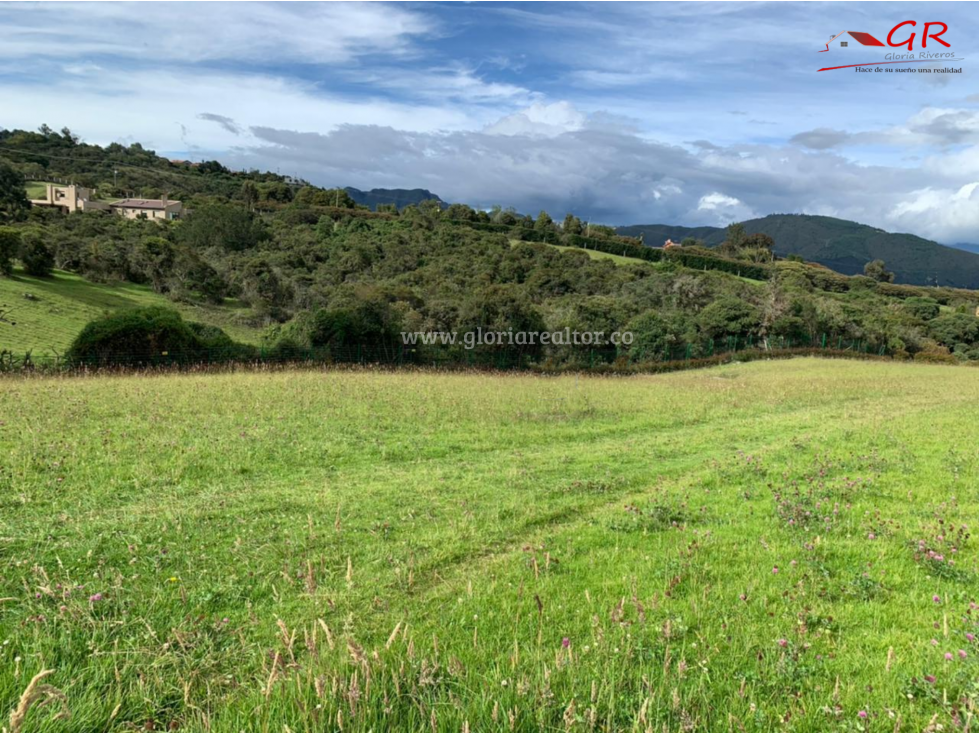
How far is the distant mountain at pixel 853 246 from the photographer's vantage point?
13675 cm

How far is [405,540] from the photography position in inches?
204

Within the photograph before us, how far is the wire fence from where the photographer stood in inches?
779

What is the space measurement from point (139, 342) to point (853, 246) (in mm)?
191484

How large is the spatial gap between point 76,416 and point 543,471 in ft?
28.4

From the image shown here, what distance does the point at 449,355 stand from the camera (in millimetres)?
30188

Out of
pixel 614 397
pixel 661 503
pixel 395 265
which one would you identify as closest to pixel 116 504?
pixel 661 503

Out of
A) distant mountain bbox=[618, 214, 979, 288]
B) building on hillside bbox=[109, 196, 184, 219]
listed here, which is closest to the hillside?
building on hillside bbox=[109, 196, 184, 219]

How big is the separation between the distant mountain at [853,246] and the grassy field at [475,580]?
4832 inches

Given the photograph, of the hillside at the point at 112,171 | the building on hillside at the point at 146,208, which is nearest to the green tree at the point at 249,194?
the hillside at the point at 112,171

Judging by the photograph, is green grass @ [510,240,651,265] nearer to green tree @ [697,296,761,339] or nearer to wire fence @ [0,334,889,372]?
green tree @ [697,296,761,339]

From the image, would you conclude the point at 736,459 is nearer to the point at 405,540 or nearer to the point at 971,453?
the point at 971,453

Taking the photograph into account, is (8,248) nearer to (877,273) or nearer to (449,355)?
(449,355)

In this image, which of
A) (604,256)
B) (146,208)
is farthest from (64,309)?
(604,256)

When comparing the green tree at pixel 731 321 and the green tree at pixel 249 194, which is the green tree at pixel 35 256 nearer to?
the green tree at pixel 249 194
